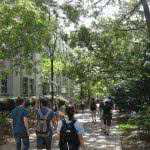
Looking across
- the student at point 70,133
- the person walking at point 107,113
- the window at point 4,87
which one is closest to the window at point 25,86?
the window at point 4,87

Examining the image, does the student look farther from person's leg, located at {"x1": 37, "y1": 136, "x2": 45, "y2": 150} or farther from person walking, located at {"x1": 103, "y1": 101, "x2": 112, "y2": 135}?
person walking, located at {"x1": 103, "y1": 101, "x2": 112, "y2": 135}

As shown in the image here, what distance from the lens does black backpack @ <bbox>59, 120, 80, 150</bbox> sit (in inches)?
343

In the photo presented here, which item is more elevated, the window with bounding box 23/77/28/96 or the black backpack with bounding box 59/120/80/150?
the window with bounding box 23/77/28/96

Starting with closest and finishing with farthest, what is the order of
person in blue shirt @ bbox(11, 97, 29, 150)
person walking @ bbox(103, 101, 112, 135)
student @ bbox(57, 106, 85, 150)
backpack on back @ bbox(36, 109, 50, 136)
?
student @ bbox(57, 106, 85, 150), backpack on back @ bbox(36, 109, 50, 136), person in blue shirt @ bbox(11, 97, 29, 150), person walking @ bbox(103, 101, 112, 135)

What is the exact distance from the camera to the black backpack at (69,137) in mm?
8711

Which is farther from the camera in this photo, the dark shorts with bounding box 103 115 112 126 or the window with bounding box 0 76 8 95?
the window with bounding box 0 76 8 95

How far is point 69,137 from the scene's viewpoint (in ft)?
28.6

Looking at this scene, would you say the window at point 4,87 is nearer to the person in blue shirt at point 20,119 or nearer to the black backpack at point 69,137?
the person in blue shirt at point 20,119

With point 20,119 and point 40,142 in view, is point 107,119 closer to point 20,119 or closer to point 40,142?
point 20,119

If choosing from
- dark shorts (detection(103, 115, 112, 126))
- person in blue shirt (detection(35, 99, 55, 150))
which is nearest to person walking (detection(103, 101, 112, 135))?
dark shorts (detection(103, 115, 112, 126))

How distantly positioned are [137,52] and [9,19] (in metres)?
12.6

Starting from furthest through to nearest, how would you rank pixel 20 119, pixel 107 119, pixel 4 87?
pixel 4 87
pixel 107 119
pixel 20 119

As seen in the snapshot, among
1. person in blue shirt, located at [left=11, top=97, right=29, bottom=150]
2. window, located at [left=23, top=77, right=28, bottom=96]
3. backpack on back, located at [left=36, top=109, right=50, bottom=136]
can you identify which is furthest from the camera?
window, located at [left=23, top=77, right=28, bottom=96]

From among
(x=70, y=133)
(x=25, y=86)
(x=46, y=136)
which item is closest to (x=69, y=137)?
(x=70, y=133)
